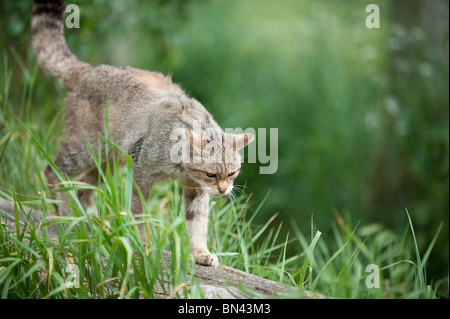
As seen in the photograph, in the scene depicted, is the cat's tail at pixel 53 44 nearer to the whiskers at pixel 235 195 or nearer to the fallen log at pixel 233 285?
the whiskers at pixel 235 195

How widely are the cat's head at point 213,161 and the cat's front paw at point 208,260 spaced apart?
457 mm

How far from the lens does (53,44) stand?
18.0ft

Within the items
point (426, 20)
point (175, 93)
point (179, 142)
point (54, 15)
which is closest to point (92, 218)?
point (179, 142)

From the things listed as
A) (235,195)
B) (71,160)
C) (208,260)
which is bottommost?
(208,260)

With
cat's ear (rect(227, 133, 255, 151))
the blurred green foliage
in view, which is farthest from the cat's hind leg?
cat's ear (rect(227, 133, 255, 151))

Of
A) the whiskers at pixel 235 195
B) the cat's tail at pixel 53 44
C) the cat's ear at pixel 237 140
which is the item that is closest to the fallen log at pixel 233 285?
the whiskers at pixel 235 195

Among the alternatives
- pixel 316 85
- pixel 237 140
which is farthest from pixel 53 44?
pixel 316 85

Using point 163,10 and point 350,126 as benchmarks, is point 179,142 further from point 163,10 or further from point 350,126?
point 350,126

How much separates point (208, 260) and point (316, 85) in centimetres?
623

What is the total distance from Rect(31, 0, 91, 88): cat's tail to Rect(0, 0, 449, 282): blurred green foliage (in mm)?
769

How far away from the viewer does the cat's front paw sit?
4.11m

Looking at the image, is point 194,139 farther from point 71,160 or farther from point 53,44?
point 53,44

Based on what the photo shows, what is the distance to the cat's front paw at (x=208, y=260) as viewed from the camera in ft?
13.5

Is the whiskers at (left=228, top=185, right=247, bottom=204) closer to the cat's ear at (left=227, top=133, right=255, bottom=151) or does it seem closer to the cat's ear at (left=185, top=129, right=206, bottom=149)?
the cat's ear at (left=227, top=133, right=255, bottom=151)
